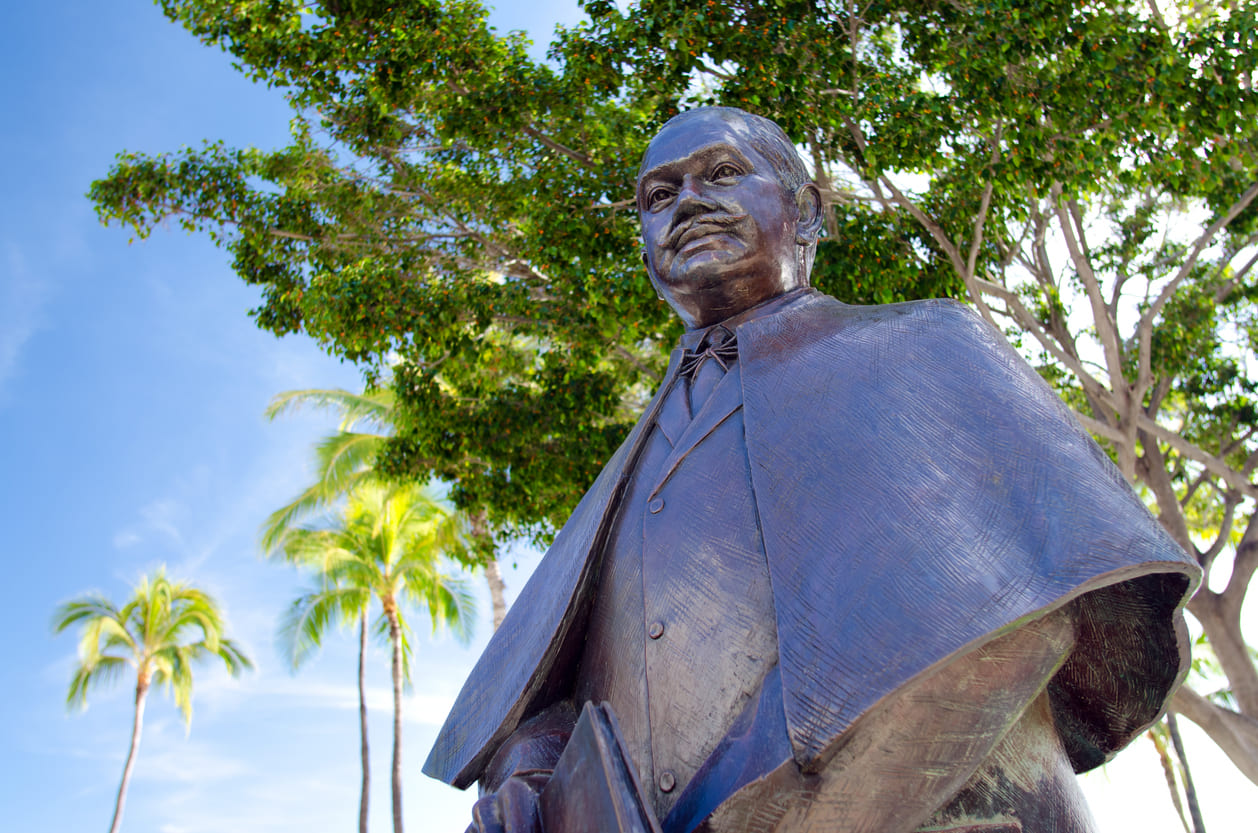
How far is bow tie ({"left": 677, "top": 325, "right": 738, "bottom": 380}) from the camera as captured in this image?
6.84 ft

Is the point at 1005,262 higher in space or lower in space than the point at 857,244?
higher

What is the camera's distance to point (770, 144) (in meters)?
2.30

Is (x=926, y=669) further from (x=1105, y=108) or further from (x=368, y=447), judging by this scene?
(x=368, y=447)

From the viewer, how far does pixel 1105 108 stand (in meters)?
6.14

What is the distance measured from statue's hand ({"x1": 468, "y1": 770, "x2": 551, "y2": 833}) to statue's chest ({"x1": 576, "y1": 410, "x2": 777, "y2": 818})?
7.4 inches

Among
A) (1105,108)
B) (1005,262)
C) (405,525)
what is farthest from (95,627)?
(1105,108)

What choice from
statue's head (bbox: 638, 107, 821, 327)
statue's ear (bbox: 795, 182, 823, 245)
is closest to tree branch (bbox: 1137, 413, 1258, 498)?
statue's ear (bbox: 795, 182, 823, 245)

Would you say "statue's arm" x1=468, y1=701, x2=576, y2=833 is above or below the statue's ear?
below

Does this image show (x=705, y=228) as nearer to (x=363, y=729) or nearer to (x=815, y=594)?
(x=815, y=594)

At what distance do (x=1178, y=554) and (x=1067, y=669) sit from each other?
0.42 metres

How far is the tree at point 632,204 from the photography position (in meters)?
6.39

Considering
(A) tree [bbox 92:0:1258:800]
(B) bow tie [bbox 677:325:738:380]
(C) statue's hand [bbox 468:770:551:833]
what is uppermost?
(A) tree [bbox 92:0:1258:800]

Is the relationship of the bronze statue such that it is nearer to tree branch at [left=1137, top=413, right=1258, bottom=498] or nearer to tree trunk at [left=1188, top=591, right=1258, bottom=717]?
tree branch at [left=1137, top=413, right=1258, bottom=498]

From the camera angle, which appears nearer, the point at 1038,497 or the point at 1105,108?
the point at 1038,497
